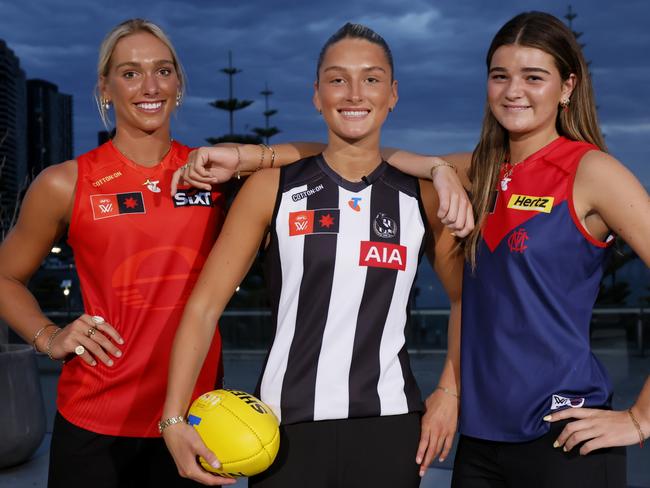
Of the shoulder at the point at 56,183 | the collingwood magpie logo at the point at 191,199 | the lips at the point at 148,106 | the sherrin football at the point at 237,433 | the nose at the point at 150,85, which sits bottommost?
the sherrin football at the point at 237,433

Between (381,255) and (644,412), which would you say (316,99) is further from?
(644,412)

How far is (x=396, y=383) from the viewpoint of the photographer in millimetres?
1655

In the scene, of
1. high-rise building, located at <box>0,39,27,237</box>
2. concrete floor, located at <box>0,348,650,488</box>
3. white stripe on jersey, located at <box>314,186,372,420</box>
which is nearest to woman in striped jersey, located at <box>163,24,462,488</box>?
white stripe on jersey, located at <box>314,186,372,420</box>

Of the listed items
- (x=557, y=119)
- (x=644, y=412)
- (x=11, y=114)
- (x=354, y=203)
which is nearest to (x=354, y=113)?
(x=354, y=203)

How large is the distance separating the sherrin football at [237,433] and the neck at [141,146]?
746 mm

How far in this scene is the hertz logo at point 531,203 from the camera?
1.66m

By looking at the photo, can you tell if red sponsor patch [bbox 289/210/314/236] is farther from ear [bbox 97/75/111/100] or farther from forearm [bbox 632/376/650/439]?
forearm [bbox 632/376/650/439]

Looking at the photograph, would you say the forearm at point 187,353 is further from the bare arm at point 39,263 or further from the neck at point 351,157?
the neck at point 351,157

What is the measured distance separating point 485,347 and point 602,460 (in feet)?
1.14

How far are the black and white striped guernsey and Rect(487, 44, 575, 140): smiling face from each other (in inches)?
14.2

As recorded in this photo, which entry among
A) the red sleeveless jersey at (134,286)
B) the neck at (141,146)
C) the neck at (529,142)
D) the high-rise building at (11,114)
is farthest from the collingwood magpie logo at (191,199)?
the high-rise building at (11,114)

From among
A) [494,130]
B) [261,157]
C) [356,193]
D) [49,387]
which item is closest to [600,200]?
[494,130]

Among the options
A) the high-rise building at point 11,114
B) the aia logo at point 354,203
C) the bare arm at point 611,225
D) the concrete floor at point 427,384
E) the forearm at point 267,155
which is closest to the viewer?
the bare arm at point 611,225

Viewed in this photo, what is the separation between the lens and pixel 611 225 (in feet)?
5.30
